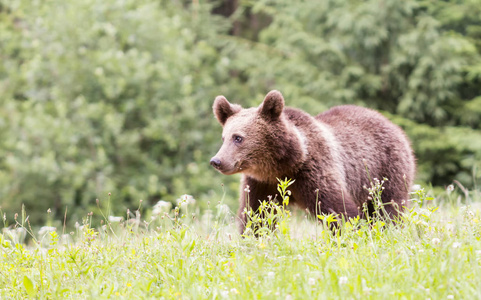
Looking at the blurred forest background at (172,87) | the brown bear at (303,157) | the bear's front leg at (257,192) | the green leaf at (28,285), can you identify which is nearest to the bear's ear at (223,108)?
the brown bear at (303,157)

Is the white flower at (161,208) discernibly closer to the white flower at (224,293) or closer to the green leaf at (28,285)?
the green leaf at (28,285)

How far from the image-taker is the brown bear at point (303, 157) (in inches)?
187

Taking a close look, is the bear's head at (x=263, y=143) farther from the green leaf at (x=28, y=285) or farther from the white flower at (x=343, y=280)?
the white flower at (x=343, y=280)

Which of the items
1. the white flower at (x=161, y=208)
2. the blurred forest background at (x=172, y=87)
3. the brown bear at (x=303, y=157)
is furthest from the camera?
the blurred forest background at (x=172, y=87)

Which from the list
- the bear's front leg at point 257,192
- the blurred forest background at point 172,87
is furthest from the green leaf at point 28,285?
the blurred forest background at point 172,87

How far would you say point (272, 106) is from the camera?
4883 mm

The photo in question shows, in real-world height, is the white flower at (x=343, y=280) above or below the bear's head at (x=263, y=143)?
below

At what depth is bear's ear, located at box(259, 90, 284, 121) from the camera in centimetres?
482

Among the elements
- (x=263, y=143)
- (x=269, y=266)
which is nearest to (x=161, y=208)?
(x=263, y=143)

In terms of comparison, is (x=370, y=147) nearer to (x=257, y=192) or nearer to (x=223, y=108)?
(x=257, y=192)

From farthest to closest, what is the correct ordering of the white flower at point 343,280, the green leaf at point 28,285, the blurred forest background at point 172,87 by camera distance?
the blurred forest background at point 172,87, the green leaf at point 28,285, the white flower at point 343,280

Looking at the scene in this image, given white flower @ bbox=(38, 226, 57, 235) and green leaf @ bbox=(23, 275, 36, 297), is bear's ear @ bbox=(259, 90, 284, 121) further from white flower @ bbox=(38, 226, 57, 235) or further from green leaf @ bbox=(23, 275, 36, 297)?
green leaf @ bbox=(23, 275, 36, 297)

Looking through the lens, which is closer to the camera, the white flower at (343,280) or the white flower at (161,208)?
the white flower at (343,280)

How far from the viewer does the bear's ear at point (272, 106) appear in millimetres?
4824
